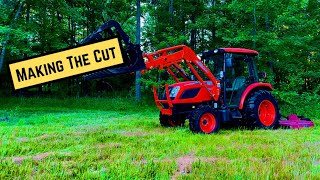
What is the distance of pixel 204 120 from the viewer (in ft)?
24.1

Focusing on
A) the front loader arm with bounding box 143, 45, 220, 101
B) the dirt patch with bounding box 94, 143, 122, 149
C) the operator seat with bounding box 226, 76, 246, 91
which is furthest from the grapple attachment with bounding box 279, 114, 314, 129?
the dirt patch with bounding box 94, 143, 122, 149

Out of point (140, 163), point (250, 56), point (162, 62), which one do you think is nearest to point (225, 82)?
point (250, 56)

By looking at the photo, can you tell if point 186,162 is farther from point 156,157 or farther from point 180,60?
point 180,60

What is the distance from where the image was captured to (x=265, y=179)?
128 inches

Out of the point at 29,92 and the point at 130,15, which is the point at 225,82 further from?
the point at 29,92

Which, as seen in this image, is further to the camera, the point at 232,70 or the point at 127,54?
the point at 232,70

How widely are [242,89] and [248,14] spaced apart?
7527mm

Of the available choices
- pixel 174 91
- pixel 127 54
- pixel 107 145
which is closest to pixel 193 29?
pixel 174 91

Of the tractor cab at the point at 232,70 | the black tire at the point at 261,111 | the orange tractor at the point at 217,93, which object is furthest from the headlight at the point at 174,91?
the black tire at the point at 261,111

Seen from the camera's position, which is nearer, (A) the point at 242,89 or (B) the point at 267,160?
(B) the point at 267,160

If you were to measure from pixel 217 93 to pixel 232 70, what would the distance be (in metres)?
0.96

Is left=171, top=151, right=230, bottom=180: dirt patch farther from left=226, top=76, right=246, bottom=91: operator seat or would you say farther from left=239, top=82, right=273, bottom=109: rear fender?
left=226, top=76, right=246, bottom=91: operator seat

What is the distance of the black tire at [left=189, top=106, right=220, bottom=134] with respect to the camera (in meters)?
7.07

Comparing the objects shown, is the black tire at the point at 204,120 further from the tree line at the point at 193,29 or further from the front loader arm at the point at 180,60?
the tree line at the point at 193,29
